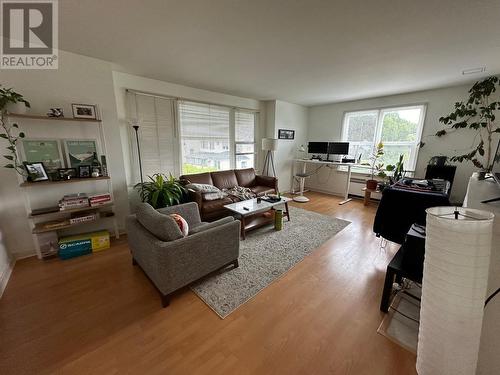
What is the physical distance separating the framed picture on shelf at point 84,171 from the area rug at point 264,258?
2.01m

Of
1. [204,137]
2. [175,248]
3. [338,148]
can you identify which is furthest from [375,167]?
[175,248]

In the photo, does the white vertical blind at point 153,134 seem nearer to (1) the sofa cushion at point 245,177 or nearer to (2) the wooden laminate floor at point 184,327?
(1) the sofa cushion at point 245,177

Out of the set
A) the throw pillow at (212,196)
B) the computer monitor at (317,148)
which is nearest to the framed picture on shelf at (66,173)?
the throw pillow at (212,196)

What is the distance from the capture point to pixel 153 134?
11.0ft

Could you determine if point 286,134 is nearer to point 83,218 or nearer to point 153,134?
point 153,134

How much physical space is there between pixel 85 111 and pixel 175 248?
223 cm

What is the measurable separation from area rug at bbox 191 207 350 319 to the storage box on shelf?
178 centimetres

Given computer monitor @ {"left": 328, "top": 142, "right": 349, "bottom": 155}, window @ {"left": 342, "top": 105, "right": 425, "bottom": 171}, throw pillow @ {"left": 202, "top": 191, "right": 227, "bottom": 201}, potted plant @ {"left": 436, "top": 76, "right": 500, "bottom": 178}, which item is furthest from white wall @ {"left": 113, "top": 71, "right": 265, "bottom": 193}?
potted plant @ {"left": 436, "top": 76, "right": 500, "bottom": 178}

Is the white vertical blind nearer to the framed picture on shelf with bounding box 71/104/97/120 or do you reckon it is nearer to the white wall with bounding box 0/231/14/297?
the framed picture on shelf with bounding box 71/104/97/120

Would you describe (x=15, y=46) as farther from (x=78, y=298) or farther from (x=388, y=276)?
(x=388, y=276)

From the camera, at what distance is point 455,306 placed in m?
0.90

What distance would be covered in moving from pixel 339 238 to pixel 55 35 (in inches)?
161

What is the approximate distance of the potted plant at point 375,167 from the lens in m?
4.37

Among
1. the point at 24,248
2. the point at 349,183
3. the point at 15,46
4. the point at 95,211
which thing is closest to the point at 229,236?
the point at 95,211
